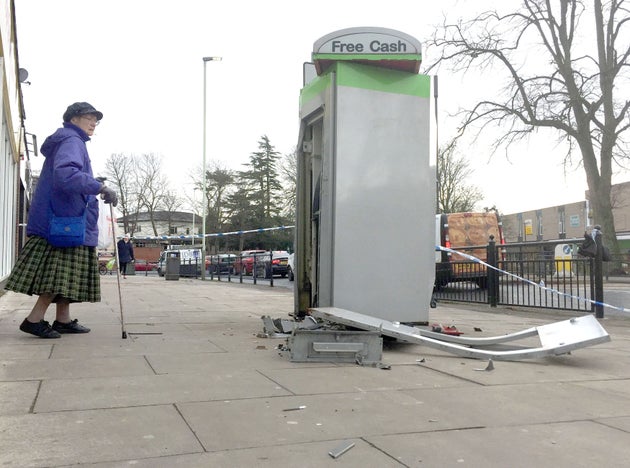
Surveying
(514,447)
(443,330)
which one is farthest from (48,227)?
(514,447)

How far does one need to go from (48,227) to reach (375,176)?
9.90ft

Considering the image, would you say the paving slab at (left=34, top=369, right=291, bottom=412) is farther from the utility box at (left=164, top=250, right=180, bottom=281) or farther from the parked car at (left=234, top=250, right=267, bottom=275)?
the utility box at (left=164, top=250, right=180, bottom=281)

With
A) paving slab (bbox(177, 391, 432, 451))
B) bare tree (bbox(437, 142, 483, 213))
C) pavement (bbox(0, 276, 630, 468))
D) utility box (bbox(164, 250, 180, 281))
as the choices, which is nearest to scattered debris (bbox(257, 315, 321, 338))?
pavement (bbox(0, 276, 630, 468))

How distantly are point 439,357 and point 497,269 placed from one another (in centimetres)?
565

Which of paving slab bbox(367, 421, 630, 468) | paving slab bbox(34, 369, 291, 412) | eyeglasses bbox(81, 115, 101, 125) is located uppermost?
eyeglasses bbox(81, 115, 101, 125)

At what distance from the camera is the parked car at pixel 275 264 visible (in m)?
18.1

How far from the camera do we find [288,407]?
312cm

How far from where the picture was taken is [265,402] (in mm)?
3199

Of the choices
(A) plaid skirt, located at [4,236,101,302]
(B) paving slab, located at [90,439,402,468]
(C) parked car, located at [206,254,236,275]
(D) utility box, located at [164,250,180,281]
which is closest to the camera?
(B) paving slab, located at [90,439,402,468]

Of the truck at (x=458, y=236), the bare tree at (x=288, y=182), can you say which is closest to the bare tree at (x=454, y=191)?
the bare tree at (x=288, y=182)

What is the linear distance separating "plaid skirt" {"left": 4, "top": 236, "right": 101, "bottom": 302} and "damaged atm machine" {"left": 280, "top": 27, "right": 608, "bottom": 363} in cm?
214

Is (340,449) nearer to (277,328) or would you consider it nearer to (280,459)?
(280,459)

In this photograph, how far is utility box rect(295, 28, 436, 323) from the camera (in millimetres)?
5289

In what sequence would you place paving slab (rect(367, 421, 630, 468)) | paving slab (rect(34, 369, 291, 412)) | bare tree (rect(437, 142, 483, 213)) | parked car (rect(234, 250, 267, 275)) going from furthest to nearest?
1. bare tree (rect(437, 142, 483, 213))
2. parked car (rect(234, 250, 267, 275))
3. paving slab (rect(34, 369, 291, 412))
4. paving slab (rect(367, 421, 630, 468))
